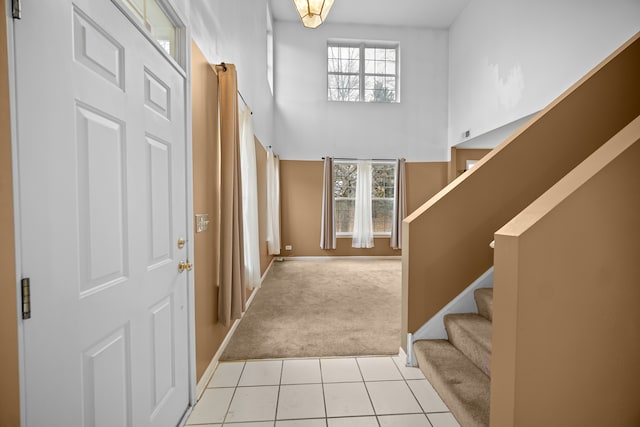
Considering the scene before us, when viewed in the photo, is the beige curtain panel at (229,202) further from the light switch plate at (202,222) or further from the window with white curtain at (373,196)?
the window with white curtain at (373,196)

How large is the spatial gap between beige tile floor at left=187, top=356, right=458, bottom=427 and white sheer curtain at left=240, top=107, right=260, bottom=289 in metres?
0.99

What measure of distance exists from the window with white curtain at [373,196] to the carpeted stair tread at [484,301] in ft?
13.8

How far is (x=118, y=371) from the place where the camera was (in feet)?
3.60

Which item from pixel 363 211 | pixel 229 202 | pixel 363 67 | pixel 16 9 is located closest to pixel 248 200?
pixel 229 202

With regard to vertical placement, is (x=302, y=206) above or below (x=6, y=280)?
above

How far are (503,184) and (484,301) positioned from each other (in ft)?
2.69

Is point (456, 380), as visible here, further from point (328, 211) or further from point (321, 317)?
point (328, 211)

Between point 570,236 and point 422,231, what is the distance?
100cm

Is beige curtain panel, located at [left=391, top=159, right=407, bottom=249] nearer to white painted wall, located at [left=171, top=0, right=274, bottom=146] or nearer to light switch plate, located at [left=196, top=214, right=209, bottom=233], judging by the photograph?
white painted wall, located at [left=171, top=0, right=274, bottom=146]

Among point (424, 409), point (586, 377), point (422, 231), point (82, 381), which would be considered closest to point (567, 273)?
point (586, 377)

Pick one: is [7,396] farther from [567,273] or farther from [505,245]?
[567,273]

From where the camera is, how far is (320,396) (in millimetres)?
1835

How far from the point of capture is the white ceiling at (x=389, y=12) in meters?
5.34

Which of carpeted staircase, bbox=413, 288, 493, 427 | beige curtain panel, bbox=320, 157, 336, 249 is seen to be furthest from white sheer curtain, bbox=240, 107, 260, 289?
beige curtain panel, bbox=320, 157, 336, 249
